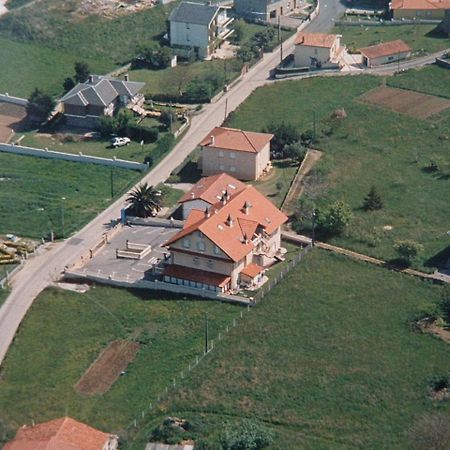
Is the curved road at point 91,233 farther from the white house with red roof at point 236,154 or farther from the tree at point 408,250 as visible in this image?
the tree at point 408,250

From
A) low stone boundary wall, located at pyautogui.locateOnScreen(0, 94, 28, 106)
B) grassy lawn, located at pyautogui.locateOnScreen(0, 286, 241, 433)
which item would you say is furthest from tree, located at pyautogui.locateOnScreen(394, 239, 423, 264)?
low stone boundary wall, located at pyautogui.locateOnScreen(0, 94, 28, 106)

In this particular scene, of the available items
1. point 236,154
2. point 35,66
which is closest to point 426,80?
point 236,154

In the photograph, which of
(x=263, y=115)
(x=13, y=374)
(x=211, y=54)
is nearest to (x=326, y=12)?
(x=211, y=54)

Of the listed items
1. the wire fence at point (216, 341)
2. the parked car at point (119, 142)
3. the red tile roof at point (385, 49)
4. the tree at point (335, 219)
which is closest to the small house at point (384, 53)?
the red tile roof at point (385, 49)

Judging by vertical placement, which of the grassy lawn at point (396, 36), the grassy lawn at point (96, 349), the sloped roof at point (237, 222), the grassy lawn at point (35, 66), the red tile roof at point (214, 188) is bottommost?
the grassy lawn at point (35, 66)

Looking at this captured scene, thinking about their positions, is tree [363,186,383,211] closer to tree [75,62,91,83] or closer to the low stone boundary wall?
tree [75,62,91,83]
